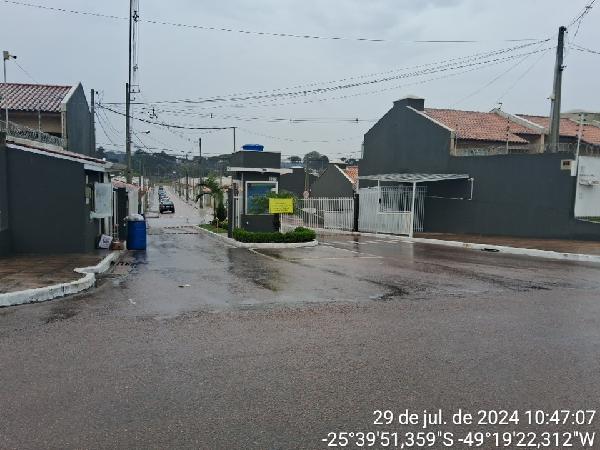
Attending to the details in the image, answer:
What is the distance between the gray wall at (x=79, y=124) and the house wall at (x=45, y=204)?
13.8 meters

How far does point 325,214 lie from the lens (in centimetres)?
3097

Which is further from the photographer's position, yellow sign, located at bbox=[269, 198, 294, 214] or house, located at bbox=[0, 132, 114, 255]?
yellow sign, located at bbox=[269, 198, 294, 214]

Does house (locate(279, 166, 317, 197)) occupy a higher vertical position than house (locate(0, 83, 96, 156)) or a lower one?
lower

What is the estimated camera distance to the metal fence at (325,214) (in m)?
30.2

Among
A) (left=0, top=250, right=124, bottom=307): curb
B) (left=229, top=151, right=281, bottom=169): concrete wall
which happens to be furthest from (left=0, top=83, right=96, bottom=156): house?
(left=0, top=250, right=124, bottom=307): curb

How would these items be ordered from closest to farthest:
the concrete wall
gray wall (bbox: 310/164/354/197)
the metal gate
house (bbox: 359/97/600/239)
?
house (bbox: 359/97/600/239), the concrete wall, the metal gate, gray wall (bbox: 310/164/354/197)

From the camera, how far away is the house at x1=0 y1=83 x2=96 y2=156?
2806cm

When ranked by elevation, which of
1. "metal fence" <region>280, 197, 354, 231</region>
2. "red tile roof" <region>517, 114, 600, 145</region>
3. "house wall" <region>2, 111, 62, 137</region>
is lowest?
"metal fence" <region>280, 197, 354, 231</region>

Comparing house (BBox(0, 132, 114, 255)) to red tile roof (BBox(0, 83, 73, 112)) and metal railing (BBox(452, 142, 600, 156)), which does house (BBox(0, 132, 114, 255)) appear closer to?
red tile roof (BBox(0, 83, 73, 112))

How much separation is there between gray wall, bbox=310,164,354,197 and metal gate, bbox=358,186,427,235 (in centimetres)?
1105

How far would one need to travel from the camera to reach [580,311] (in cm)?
869

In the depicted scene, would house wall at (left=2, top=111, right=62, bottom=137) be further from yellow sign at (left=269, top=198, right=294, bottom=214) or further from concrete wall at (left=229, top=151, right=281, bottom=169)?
yellow sign at (left=269, top=198, right=294, bottom=214)

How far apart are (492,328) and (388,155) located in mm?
26068


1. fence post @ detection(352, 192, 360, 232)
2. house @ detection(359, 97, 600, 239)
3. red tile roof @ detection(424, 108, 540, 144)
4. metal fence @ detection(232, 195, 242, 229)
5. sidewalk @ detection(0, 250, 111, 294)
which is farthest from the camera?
fence post @ detection(352, 192, 360, 232)
